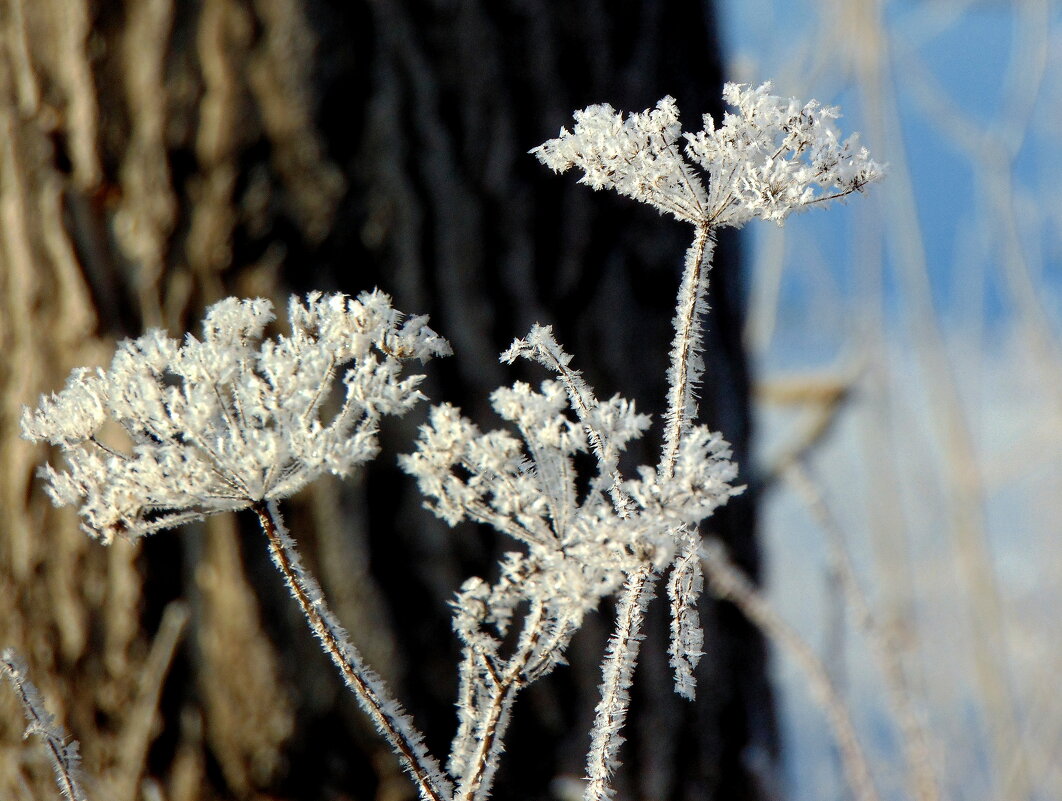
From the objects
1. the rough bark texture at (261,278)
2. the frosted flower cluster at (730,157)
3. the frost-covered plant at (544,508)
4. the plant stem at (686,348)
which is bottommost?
the frost-covered plant at (544,508)

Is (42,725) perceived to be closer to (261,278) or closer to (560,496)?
(560,496)

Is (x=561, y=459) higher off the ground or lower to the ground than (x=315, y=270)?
lower

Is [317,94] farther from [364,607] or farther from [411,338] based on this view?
[411,338]

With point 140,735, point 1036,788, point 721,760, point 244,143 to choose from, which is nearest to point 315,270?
point 244,143

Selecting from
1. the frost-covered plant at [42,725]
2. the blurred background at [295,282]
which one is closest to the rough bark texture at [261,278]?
the blurred background at [295,282]

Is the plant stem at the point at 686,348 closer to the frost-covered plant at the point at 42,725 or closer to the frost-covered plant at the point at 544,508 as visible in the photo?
the frost-covered plant at the point at 544,508

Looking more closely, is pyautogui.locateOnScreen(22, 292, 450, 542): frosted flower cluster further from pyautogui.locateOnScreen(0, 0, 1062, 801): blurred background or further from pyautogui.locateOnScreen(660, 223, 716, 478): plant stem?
pyautogui.locateOnScreen(0, 0, 1062, 801): blurred background

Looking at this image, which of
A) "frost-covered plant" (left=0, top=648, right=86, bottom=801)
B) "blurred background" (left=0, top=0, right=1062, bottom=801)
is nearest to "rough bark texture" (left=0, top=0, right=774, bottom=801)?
"blurred background" (left=0, top=0, right=1062, bottom=801)
